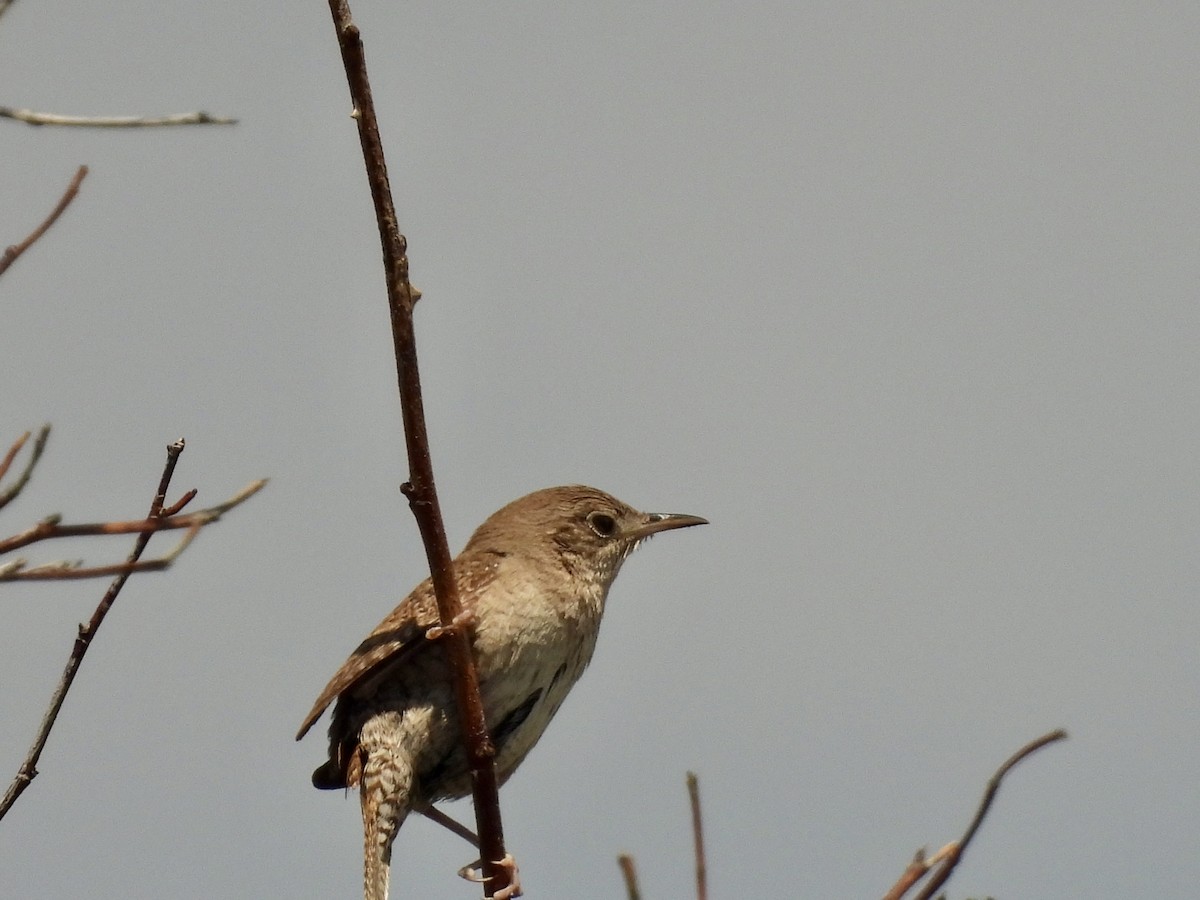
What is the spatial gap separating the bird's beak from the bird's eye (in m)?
0.15

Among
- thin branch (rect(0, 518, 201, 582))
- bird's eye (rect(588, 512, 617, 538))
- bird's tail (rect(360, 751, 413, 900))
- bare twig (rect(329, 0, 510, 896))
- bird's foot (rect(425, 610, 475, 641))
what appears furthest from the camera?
bird's eye (rect(588, 512, 617, 538))

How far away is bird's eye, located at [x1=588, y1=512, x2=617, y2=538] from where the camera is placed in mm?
7985

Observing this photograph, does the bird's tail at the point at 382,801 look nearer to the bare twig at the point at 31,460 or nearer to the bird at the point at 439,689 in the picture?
the bird at the point at 439,689

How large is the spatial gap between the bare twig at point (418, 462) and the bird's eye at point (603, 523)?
2.50 metres

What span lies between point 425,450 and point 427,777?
254 centimetres

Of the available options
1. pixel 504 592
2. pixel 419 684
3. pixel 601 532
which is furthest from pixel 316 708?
pixel 601 532

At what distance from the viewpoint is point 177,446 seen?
15.5ft

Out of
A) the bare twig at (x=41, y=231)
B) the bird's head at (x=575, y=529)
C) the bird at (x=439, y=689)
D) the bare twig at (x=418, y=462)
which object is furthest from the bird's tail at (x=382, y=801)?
the bare twig at (x=41, y=231)

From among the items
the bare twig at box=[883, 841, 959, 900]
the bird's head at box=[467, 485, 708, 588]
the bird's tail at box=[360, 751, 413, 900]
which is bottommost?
the bare twig at box=[883, 841, 959, 900]

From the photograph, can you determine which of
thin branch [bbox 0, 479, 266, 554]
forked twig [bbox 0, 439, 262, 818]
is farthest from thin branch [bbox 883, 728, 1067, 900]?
forked twig [bbox 0, 439, 262, 818]

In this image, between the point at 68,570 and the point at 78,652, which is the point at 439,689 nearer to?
the point at 78,652

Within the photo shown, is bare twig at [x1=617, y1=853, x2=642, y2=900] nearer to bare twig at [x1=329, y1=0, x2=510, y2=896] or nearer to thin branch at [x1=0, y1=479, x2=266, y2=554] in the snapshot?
thin branch at [x1=0, y1=479, x2=266, y2=554]

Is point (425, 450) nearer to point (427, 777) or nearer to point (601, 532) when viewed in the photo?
point (427, 777)

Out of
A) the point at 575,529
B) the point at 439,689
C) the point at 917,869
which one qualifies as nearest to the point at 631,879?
the point at 917,869
